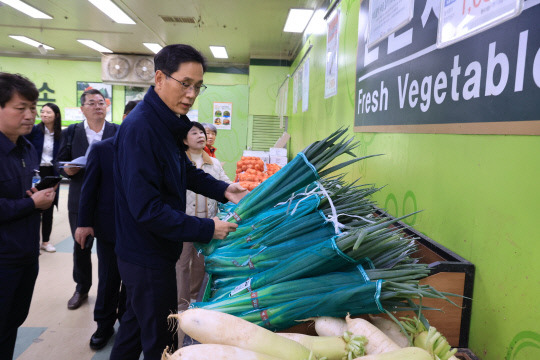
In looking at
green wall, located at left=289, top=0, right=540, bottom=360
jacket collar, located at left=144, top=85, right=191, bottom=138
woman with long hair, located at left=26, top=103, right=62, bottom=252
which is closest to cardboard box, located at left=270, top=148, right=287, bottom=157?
woman with long hair, located at left=26, top=103, right=62, bottom=252

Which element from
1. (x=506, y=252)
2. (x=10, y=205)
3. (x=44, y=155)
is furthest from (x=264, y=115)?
(x=506, y=252)

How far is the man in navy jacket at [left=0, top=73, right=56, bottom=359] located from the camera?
5.97 ft

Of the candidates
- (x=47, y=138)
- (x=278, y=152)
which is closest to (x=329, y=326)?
(x=47, y=138)

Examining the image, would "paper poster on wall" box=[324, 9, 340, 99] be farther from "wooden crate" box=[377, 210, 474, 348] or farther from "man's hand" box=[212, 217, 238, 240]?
"wooden crate" box=[377, 210, 474, 348]

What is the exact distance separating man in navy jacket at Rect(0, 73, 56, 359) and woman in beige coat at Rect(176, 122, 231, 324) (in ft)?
4.18

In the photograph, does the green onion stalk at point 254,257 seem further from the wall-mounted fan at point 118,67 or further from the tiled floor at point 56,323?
the wall-mounted fan at point 118,67

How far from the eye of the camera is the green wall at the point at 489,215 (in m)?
1.09

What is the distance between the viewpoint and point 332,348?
40.1 inches

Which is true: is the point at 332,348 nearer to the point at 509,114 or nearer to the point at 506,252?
the point at 506,252

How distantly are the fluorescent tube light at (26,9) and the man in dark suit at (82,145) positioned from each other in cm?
461

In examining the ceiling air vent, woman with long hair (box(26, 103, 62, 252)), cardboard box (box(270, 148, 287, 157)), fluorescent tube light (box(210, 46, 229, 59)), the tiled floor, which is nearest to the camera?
the tiled floor

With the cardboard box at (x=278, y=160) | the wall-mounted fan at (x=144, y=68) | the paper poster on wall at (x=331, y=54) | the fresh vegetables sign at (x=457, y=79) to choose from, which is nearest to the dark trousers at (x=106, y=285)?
the fresh vegetables sign at (x=457, y=79)

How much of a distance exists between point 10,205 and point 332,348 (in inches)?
64.6

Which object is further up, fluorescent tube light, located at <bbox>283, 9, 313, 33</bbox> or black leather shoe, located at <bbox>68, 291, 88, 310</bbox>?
fluorescent tube light, located at <bbox>283, 9, 313, 33</bbox>
